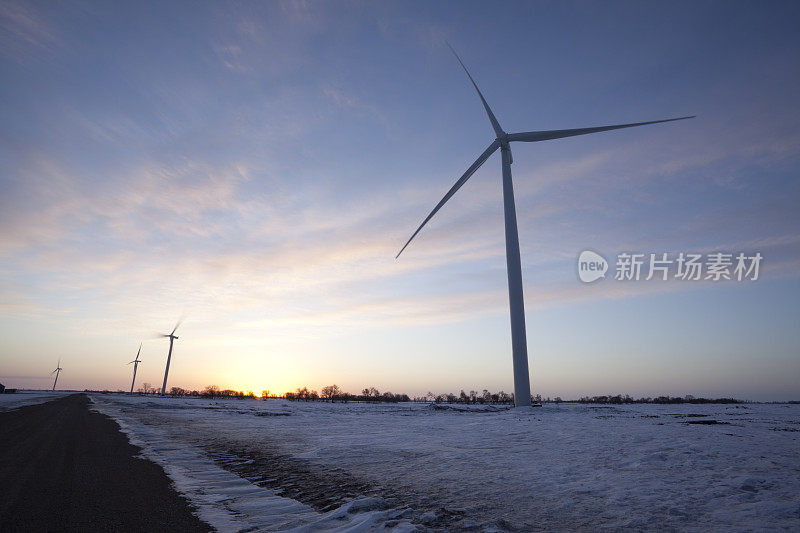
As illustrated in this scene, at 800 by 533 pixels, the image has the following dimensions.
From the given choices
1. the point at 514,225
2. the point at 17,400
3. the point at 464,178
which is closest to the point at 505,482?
the point at 514,225

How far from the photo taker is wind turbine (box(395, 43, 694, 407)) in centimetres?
3155

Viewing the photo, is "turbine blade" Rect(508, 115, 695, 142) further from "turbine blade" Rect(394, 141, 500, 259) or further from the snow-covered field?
the snow-covered field

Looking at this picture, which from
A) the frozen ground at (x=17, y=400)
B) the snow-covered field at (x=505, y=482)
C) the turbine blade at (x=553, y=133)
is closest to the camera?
the snow-covered field at (x=505, y=482)

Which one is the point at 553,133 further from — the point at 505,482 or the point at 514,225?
the point at 505,482

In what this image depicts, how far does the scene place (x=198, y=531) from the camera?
568 cm

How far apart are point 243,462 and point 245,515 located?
5.68 metres

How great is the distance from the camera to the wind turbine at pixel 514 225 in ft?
104

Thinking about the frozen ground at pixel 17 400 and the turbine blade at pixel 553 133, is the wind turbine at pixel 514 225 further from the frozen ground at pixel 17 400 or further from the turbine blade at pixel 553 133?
the frozen ground at pixel 17 400

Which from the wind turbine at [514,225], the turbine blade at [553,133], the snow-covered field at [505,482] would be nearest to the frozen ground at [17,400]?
the snow-covered field at [505,482]

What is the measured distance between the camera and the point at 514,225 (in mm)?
34625

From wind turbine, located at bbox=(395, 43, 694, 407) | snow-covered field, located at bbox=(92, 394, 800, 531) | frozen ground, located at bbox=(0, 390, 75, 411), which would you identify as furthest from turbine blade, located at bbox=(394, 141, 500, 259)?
frozen ground, located at bbox=(0, 390, 75, 411)

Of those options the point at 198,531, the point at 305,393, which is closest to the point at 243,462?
the point at 198,531

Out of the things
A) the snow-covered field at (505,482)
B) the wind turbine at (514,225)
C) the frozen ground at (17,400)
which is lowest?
the frozen ground at (17,400)

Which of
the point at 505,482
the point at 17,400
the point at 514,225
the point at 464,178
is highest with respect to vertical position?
the point at 464,178
